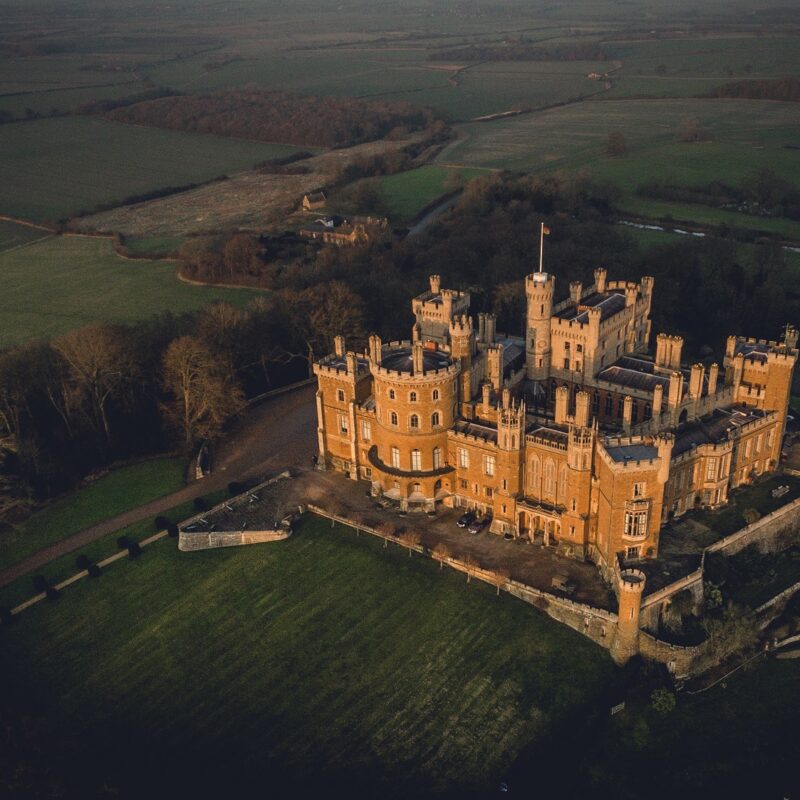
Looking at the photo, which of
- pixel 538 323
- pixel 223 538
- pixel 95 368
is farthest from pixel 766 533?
pixel 95 368

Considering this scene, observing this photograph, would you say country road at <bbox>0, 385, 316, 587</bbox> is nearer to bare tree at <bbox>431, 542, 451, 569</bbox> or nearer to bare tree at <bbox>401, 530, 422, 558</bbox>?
bare tree at <bbox>401, 530, 422, 558</bbox>

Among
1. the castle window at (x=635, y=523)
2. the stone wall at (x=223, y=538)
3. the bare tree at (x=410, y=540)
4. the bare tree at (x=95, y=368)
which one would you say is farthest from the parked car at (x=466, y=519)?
the bare tree at (x=95, y=368)

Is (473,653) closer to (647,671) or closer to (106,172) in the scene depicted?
(647,671)

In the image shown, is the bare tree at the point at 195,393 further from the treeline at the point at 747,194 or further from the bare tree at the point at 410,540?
the treeline at the point at 747,194

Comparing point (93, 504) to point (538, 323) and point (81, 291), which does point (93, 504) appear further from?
point (81, 291)

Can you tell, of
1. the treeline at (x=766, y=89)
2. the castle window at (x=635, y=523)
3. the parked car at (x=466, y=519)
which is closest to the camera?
the castle window at (x=635, y=523)

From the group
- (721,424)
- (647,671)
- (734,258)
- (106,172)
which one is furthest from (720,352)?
(106,172)

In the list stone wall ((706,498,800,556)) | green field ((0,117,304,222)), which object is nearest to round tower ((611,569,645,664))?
stone wall ((706,498,800,556))
